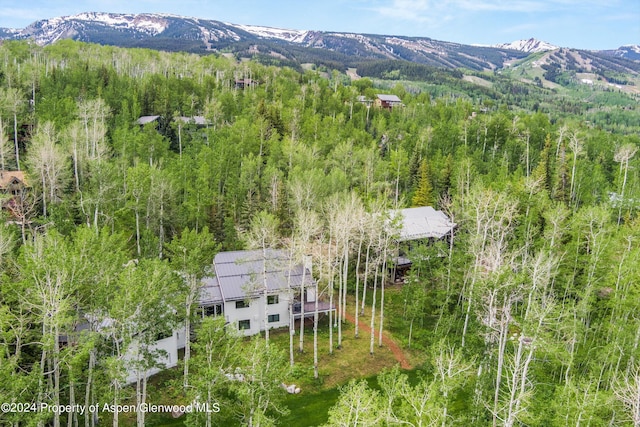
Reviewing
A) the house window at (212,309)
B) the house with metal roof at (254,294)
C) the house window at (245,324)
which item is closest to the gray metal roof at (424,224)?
the house with metal roof at (254,294)

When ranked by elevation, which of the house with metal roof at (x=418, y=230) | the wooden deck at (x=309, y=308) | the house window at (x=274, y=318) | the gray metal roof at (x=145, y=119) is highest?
the gray metal roof at (x=145, y=119)

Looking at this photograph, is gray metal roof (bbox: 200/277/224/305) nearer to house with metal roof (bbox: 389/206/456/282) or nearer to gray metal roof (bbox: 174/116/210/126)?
house with metal roof (bbox: 389/206/456/282)

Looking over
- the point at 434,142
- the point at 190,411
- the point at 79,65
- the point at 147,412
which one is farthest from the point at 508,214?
the point at 79,65

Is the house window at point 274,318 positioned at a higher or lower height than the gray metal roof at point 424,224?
lower

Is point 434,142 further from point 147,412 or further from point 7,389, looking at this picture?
point 7,389

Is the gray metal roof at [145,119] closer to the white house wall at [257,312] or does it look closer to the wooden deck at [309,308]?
the white house wall at [257,312]

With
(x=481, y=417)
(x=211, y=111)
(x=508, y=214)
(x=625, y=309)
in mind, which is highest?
(x=211, y=111)

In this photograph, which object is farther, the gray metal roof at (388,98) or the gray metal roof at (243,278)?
the gray metal roof at (388,98)
